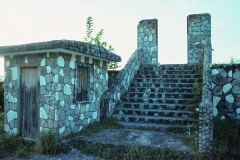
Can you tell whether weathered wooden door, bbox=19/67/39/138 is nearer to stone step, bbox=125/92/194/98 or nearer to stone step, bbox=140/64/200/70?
stone step, bbox=125/92/194/98

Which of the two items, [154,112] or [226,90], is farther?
[154,112]

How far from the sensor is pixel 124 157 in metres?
4.30

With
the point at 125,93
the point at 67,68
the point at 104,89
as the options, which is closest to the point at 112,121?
the point at 104,89

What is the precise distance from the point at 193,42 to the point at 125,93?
4.37 m

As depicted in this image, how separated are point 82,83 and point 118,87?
1786 millimetres

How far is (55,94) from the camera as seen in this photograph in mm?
5270

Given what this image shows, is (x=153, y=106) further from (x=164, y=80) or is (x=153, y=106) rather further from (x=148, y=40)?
(x=148, y=40)

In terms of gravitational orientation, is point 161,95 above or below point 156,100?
above

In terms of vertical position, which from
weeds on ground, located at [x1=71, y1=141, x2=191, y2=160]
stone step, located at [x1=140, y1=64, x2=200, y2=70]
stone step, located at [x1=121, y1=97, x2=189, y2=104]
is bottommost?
weeds on ground, located at [x1=71, y1=141, x2=191, y2=160]

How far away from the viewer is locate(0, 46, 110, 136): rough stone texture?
5.30 metres

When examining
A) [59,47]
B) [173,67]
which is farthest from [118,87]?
[59,47]

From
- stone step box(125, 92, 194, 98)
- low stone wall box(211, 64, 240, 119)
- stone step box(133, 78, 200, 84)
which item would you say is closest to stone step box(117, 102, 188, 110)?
stone step box(125, 92, 194, 98)

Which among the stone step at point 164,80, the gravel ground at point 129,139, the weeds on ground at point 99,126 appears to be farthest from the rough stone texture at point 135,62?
the gravel ground at point 129,139

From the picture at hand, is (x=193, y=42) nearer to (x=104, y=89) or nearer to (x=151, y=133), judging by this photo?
(x=104, y=89)
